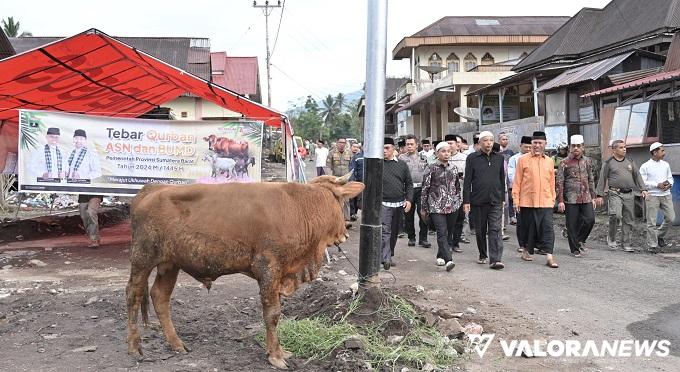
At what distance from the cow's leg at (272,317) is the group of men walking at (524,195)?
13.0ft

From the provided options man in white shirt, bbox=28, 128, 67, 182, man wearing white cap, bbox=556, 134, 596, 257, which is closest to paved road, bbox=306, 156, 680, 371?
man wearing white cap, bbox=556, 134, 596, 257

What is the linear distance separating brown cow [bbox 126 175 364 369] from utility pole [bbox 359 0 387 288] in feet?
2.62

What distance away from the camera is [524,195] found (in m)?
8.98

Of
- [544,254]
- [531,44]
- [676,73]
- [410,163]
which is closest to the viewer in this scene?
[544,254]

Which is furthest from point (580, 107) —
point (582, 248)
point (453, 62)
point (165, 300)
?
point (453, 62)

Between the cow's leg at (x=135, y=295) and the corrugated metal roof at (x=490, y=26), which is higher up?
the corrugated metal roof at (x=490, y=26)

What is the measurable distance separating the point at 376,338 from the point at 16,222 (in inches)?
388

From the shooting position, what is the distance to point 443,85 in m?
30.5

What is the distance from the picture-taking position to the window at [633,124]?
13180 mm

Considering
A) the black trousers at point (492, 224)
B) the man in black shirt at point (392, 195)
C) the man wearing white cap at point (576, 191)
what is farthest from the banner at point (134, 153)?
the man wearing white cap at point (576, 191)

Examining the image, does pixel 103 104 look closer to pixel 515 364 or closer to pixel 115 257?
pixel 115 257

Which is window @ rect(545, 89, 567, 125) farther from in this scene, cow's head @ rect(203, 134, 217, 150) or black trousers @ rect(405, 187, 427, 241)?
cow's head @ rect(203, 134, 217, 150)

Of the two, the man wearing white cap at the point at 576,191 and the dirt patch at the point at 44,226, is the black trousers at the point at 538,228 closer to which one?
the man wearing white cap at the point at 576,191

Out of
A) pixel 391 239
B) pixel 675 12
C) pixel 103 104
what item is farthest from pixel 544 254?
pixel 675 12
